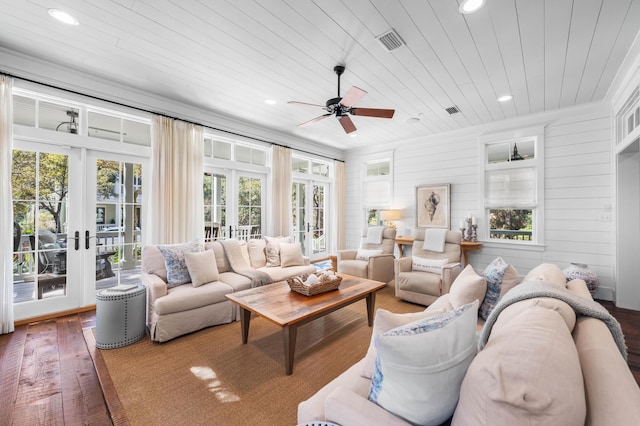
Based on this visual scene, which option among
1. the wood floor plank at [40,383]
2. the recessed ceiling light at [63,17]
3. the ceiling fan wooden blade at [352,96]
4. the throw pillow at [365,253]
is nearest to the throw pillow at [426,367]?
the wood floor plank at [40,383]

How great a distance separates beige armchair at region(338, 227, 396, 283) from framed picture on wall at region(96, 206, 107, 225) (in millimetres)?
3461

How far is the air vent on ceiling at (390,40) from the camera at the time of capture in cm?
248

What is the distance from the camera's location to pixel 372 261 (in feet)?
14.5

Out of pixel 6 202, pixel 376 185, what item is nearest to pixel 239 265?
pixel 6 202

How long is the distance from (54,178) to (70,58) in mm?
1369

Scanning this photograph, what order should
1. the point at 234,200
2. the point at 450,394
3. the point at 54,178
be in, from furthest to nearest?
the point at 234,200 → the point at 54,178 → the point at 450,394

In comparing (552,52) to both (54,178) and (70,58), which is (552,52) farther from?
(54,178)

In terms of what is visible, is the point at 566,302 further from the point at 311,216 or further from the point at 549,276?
the point at 311,216

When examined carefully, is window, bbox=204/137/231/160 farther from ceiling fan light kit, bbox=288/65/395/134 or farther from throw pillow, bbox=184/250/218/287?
ceiling fan light kit, bbox=288/65/395/134

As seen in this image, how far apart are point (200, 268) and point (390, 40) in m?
3.12

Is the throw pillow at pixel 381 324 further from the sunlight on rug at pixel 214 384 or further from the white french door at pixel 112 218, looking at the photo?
the white french door at pixel 112 218

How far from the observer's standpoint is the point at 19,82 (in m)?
2.91

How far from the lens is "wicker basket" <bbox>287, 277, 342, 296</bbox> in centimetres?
270

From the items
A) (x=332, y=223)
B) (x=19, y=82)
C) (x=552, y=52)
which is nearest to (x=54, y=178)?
(x=19, y=82)
